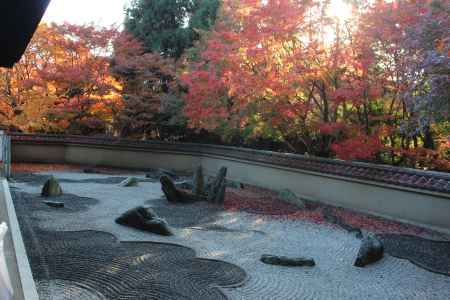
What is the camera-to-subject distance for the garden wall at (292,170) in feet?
32.7

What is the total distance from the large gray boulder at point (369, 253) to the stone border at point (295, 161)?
2.97 meters

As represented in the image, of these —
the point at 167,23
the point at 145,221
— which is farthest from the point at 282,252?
the point at 167,23

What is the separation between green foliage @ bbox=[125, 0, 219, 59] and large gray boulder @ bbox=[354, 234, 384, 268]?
63.4 ft

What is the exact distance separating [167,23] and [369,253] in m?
21.9

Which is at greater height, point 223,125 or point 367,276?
point 223,125

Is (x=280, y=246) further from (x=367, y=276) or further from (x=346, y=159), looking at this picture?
(x=346, y=159)

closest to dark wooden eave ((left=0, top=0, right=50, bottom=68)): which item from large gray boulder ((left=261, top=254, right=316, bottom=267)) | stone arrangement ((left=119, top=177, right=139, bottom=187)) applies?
large gray boulder ((left=261, top=254, right=316, bottom=267))

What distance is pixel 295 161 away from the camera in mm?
14078

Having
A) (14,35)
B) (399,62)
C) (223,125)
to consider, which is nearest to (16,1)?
(14,35)

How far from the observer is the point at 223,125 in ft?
57.0

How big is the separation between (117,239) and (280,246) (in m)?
2.98

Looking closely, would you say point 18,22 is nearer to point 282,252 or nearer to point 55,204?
point 282,252

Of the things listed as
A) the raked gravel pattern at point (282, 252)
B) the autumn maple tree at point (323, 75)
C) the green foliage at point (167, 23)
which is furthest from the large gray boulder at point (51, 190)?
the green foliage at point (167, 23)

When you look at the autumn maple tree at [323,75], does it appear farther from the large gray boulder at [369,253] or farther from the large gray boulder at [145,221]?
the large gray boulder at [145,221]
